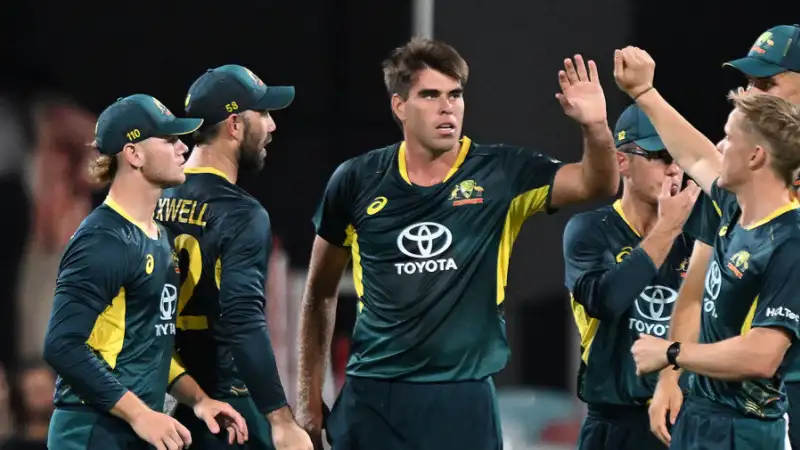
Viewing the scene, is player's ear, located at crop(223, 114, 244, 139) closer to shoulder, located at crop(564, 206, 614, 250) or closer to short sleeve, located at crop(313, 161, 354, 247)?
short sleeve, located at crop(313, 161, 354, 247)

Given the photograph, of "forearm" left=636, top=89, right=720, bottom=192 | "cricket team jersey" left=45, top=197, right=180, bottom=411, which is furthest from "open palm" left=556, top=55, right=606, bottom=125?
"cricket team jersey" left=45, top=197, right=180, bottom=411

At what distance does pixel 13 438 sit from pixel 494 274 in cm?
470

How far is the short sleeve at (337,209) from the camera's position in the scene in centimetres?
413

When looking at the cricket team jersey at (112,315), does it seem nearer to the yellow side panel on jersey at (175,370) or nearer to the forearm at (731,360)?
the yellow side panel on jersey at (175,370)

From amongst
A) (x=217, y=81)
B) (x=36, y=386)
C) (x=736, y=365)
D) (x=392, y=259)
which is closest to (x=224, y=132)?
(x=217, y=81)

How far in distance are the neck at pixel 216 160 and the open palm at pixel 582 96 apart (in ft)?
3.99

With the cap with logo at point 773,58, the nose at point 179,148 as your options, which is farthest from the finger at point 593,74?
the nose at point 179,148

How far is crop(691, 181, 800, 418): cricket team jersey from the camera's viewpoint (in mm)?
3416

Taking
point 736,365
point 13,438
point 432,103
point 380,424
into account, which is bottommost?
point 13,438

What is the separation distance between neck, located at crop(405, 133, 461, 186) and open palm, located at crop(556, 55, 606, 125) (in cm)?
51

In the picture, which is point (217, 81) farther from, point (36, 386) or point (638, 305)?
point (36, 386)

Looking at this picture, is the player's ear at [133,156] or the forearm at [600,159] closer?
the forearm at [600,159]

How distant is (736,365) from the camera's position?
134 inches

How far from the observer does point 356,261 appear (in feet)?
13.5
